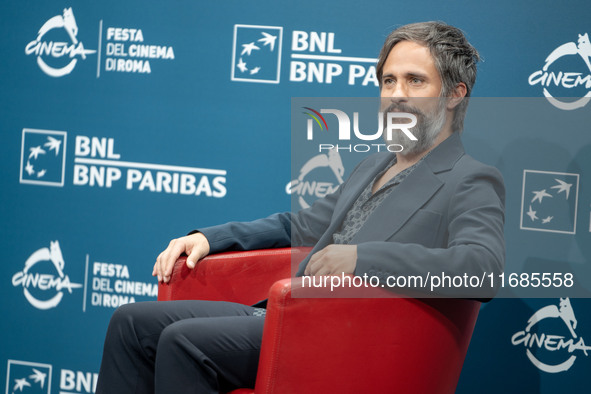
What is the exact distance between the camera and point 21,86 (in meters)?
3.39

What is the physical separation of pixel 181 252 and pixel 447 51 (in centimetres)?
106

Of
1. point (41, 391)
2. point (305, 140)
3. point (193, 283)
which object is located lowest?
point (41, 391)

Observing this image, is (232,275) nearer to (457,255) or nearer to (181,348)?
(181,348)

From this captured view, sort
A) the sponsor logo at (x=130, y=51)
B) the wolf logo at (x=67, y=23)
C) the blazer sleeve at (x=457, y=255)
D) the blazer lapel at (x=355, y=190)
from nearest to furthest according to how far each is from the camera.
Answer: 1. the blazer sleeve at (x=457, y=255)
2. the blazer lapel at (x=355, y=190)
3. the sponsor logo at (x=130, y=51)
4. the wolf logo at (x=67, y=23)

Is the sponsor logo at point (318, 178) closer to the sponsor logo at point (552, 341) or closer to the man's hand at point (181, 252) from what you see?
the man's hand at point (181, 252)

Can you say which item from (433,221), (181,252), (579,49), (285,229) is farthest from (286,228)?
(579,49)

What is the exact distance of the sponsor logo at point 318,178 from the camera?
7.09 ft

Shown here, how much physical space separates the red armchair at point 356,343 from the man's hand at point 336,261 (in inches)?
3.8

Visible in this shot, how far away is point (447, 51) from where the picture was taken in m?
2.11

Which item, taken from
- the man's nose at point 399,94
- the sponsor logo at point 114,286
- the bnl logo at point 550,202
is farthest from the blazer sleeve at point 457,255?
the sponsor logo at point 114,286

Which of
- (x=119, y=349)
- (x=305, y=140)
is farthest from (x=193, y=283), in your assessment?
(x=305, y=140)

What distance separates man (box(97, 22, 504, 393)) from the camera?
1838 millimetres

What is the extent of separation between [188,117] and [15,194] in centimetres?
99

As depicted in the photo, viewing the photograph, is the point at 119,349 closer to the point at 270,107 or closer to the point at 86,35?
the point at 270,107
